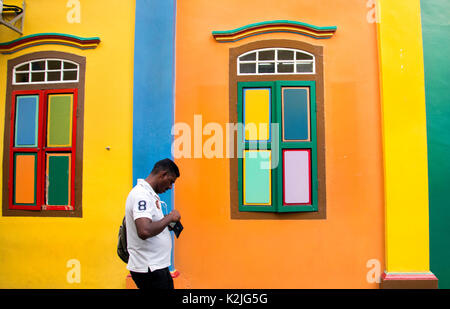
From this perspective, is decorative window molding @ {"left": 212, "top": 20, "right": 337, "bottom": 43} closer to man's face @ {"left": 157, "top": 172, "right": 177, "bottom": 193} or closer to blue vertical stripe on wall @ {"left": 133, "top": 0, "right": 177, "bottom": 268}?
blue vertical stripe on wall @ {"left": 133, "top": 0, "right": 177, "bottom": 268}

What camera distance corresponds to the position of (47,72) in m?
4.27

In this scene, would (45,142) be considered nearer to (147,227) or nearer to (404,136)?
(147,227)

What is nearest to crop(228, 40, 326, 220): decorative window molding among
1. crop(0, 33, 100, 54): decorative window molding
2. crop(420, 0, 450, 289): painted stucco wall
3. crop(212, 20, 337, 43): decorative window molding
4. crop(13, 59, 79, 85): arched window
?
crop(212, 20, 337, 43): decorative window molding

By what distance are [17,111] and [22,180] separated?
926 mm

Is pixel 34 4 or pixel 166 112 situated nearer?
pixel 166 112

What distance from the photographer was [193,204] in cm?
402

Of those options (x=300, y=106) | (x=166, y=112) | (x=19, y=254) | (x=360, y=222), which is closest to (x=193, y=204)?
(x=166, y=112)

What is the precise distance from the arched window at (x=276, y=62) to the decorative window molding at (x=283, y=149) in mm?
49

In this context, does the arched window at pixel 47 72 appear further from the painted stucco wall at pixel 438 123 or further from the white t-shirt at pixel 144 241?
the painted stucco wall at pixel 438 123

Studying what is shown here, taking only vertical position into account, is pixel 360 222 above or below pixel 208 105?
below

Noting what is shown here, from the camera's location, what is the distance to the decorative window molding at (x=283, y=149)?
A: 12.9 feet

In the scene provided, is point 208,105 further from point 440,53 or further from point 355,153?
point 440,53

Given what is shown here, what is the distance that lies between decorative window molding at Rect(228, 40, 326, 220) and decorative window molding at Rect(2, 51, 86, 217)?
2021 mm
